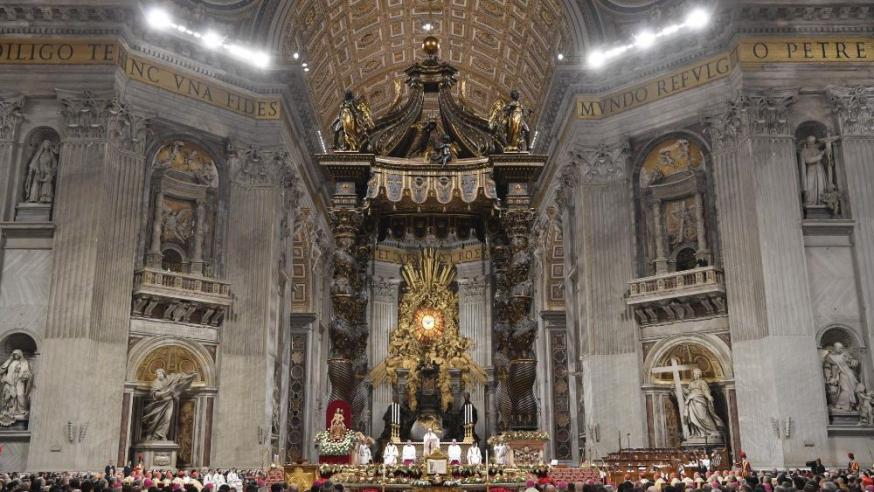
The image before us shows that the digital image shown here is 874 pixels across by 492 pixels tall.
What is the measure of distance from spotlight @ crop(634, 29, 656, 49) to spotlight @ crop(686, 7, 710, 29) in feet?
2.81

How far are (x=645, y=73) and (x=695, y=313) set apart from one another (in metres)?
5.43

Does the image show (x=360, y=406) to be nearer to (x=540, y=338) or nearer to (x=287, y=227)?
(x=287, y=227)

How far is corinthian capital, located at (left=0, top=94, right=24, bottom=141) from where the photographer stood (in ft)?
51.6

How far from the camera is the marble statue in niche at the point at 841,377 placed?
14.9 m

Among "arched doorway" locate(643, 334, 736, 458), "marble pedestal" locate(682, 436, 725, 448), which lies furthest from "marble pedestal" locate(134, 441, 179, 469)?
"marble pedestal" locate(682, 436, 725, 448)

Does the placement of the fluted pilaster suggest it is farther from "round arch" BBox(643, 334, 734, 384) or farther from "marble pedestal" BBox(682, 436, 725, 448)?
"marble pedestal" BBox(682, 436, 725, 448)

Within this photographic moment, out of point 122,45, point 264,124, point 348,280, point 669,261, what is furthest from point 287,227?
point 669,261

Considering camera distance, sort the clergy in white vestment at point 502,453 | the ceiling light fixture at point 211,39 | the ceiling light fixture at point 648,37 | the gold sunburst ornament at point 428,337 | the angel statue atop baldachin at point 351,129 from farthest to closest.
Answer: the gold sunburst ornament at point 428,337, the ceiling light fixture at point 648,37, the ceiling light fixture at point 211,39, the angel statue atop baldachin at point 351,129, the clergy in white vestment at point 502,453

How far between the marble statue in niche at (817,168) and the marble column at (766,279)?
0.43m

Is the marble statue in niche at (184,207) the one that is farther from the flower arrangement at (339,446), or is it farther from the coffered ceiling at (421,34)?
the flower arrangement at (339,446)

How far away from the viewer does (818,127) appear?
16.3m

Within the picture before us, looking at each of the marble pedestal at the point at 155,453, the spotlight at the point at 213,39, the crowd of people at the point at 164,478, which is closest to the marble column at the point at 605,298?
the crowd of people at the point at 164,478

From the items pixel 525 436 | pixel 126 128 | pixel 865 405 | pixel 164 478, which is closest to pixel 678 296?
pixel 865 405

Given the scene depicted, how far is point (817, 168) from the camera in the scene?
16.0 metres
